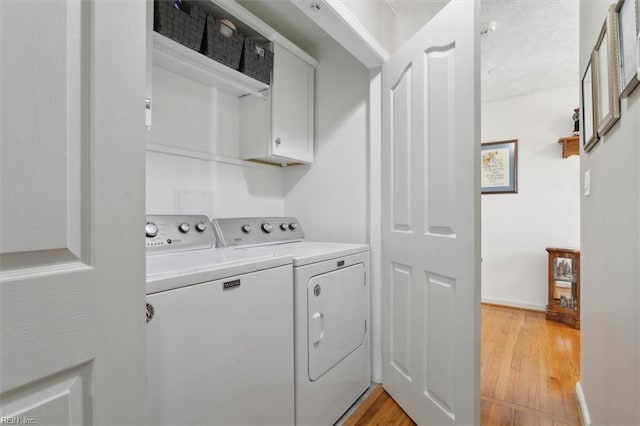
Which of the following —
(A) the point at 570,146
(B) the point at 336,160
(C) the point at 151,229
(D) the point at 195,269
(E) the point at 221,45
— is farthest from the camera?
(A) the point at 570,146

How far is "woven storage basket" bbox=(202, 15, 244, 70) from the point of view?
1516 millimetres

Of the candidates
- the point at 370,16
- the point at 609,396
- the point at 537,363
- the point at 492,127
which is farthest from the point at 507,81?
the point at 609,396

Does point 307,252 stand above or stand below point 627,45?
below

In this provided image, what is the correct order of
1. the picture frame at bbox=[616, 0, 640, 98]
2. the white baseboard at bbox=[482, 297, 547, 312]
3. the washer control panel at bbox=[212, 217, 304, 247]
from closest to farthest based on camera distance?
the picture frame at bbox=[616, 0, 640, 98]
the washer control panel at bbox=[212, 217, 304, 247]
the white baseboard at bbox=[482, 297, 547, 312]

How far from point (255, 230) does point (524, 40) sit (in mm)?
2421

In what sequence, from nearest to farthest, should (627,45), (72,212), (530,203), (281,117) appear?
(72,212) < (627,45) < (281,117) < (530,203)

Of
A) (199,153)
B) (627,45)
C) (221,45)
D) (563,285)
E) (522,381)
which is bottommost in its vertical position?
(522,381)

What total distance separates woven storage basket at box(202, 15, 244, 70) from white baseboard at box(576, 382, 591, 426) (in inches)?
94.8

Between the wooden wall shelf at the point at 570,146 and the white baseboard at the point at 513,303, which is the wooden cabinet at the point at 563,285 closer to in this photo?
the white baseboard at the point at 513,303

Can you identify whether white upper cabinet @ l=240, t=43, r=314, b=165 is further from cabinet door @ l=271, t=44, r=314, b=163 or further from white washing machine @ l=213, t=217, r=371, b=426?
white washing machine @ l=213, t=217, r=371, b=426

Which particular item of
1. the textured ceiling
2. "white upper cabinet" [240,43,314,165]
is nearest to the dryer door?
"white upper cabinet" [240,43,314,165]

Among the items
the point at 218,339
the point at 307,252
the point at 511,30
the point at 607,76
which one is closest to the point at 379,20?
the point at 511,30

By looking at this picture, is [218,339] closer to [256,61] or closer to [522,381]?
[256,61]

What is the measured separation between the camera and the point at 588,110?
1.44 metres
